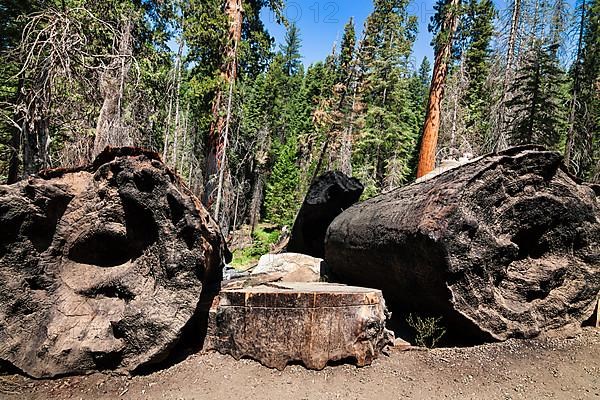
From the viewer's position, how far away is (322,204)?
7762mm

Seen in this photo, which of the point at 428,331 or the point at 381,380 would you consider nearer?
the point at 381,380

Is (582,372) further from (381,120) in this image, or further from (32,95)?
(381,120)

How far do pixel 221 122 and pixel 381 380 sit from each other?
7619mm

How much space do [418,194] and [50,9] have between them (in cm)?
514

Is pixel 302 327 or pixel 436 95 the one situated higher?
pixel 436 95

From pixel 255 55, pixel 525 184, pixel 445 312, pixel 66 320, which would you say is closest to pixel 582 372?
pixel 445 312

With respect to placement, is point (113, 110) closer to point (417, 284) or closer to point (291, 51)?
point (417, 284)

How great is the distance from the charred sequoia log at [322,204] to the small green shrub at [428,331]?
3767mm

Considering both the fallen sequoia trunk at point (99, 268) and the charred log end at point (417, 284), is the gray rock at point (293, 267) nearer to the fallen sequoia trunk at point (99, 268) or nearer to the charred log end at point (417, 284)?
the charred log end at point (417, 284)

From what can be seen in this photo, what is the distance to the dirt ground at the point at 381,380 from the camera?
10.1ft

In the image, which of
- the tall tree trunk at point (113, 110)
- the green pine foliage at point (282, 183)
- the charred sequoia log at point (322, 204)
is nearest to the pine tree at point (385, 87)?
the green pine foliage at point (282, 183)

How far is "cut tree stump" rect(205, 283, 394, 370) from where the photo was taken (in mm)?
3504

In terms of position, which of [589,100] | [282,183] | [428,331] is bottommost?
[428,331]

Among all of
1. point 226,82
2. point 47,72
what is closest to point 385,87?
point 226,82
